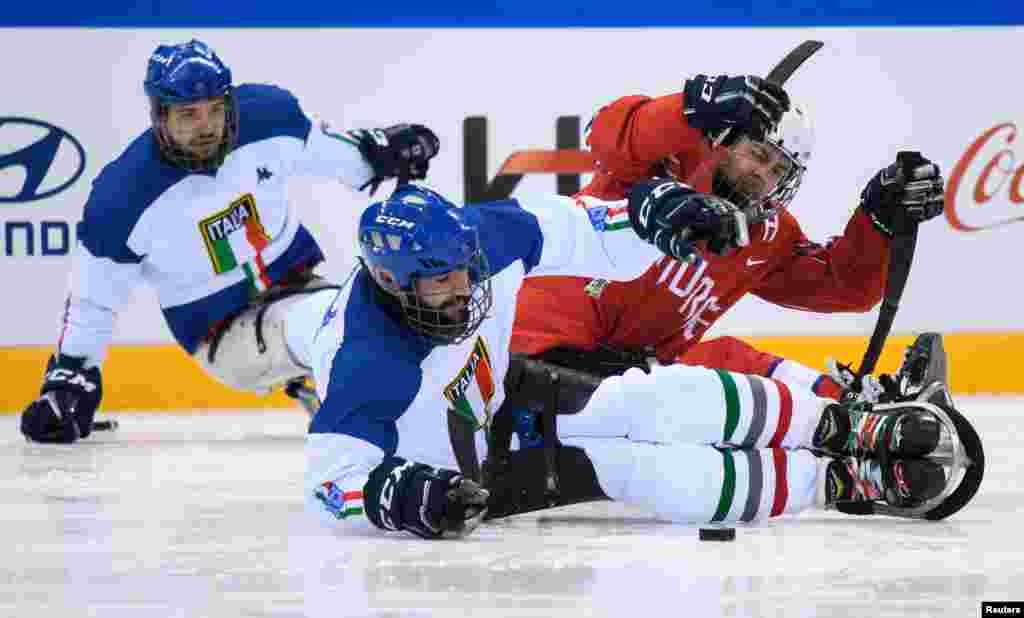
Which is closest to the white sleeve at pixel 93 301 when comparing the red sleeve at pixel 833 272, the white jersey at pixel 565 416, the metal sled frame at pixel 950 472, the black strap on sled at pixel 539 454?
the red sleeve at pixel 833 272

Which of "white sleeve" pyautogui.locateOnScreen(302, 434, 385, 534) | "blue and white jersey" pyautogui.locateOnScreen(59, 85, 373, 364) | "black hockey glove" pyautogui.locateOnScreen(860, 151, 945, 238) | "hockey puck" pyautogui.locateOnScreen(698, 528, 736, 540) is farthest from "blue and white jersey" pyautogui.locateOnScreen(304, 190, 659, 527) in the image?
"blue and white jersey" pyautogui.locateOnScreen(59, 85, 373, 364)

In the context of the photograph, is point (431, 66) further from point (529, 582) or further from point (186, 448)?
point (529, 582)

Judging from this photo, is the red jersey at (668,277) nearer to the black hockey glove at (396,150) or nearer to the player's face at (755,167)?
the player's face at (755,167)

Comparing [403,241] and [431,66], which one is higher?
[431,66]

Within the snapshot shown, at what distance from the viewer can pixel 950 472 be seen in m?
3.55

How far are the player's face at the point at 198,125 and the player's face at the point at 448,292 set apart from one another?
2144mm

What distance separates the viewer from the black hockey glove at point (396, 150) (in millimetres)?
5828

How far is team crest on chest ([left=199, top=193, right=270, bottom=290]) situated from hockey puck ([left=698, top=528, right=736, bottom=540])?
258 cm

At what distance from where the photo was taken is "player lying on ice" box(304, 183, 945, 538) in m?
3.30

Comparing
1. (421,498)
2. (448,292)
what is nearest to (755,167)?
(448,292)

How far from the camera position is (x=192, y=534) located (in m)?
3.57

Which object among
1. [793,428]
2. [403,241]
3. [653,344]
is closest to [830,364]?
[653,344]

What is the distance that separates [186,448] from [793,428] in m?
2.25

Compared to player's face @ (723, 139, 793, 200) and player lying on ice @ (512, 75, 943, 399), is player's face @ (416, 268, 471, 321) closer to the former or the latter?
player lying on ice @ (512, 75, 943, 399)
